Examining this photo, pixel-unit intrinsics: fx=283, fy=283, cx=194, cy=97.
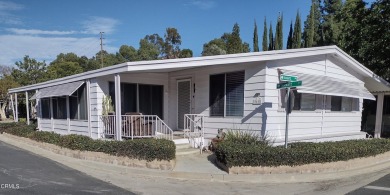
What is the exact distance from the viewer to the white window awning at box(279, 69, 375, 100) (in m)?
9.27

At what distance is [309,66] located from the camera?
33.7 ft

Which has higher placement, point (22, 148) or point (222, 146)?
point (222, 146)

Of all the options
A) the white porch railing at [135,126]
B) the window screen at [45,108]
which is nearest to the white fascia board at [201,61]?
the white porch railing at [135,126]

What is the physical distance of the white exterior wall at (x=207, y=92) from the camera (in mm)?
8891

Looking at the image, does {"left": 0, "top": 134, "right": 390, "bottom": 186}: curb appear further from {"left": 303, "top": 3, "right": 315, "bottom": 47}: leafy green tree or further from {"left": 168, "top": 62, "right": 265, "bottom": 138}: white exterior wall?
{"left": 303, "top": 3, "right": 315, "bottom": 47}: leafy green tree

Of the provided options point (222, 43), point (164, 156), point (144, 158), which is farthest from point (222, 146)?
point (222, 43)

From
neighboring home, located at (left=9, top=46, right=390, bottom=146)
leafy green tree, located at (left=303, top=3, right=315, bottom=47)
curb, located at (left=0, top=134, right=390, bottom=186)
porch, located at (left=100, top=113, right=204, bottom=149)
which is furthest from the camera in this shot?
leafy green tree, located at (left=303, top=3, right=315, bottom=47)

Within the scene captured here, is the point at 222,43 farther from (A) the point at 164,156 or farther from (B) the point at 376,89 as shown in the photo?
(A) the point at 164,156

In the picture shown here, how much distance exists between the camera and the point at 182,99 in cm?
1177

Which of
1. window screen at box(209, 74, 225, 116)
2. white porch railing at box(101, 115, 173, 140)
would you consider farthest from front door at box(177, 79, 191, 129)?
white porch railing at box(101, 115, 173, 140)

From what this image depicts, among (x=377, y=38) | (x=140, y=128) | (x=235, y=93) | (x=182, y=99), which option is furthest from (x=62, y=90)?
(x=377, y=38)

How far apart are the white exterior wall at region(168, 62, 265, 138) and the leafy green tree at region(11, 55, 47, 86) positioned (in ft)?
91.5

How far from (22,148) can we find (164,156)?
7.74m

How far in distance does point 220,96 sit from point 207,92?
2.00ft
